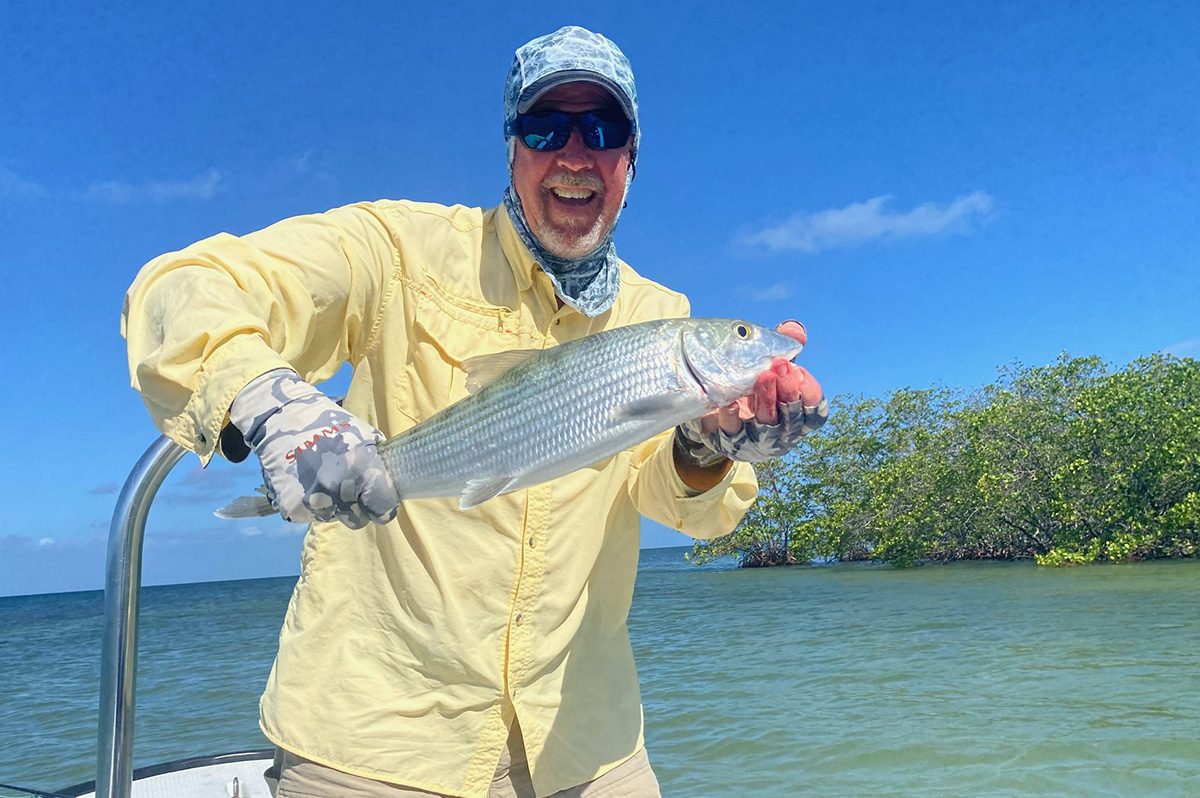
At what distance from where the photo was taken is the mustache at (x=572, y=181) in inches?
92.5

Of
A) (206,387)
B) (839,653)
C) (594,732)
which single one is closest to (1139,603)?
(839,653)

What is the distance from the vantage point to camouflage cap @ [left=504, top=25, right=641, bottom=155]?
89.8 inches

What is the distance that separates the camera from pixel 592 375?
7.04 feet

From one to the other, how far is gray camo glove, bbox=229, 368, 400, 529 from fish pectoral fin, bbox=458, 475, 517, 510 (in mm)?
386

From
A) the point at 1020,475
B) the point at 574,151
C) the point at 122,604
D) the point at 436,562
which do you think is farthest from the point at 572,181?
the point at 1020,475

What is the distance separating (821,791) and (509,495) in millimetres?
6651

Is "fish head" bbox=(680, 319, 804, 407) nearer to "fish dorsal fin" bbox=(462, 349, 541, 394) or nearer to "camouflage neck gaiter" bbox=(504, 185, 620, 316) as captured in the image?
"camouflage neck gaiter" bbox=(504, 185, 620, 316)

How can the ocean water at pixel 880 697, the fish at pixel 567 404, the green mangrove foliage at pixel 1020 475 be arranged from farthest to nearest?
1. the green mangrove foliage at pixel 1020 475
2. the ocean water at pixel 880 697
3. the fish at pixel 567 404

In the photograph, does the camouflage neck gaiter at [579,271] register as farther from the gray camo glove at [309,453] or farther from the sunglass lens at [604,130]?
the gray camo glove at [309,453]

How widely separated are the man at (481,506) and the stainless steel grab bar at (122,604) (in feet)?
1.69

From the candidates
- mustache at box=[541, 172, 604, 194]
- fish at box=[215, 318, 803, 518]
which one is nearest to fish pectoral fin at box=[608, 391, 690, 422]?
fish at box=[215, 318, 803, 518]

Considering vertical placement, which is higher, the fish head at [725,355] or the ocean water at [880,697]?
the fish head at [725,355]

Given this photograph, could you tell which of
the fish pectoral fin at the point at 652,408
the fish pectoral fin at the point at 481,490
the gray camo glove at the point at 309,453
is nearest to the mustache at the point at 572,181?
the fish pectoral fin at the point at 652,408

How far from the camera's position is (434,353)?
2285mm
